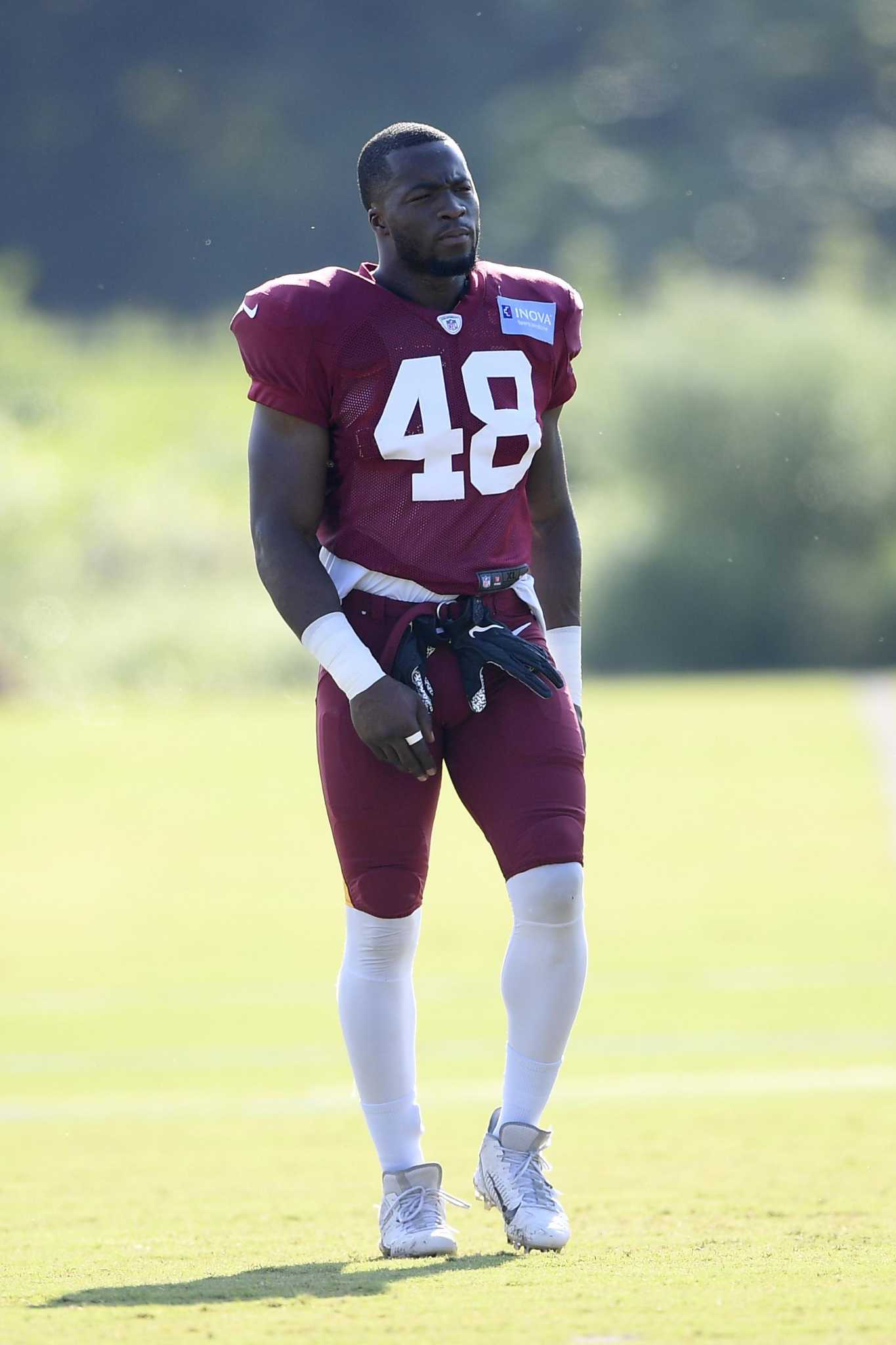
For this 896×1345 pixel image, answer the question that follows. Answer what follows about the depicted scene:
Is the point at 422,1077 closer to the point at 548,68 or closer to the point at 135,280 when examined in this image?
the point at 135,280

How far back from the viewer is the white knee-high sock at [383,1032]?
3.21 meters

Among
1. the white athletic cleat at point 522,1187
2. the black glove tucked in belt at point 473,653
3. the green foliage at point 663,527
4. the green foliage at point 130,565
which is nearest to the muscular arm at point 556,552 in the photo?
the black glove tucked in belt at point 473,653

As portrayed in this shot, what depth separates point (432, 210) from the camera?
3160 millimetres

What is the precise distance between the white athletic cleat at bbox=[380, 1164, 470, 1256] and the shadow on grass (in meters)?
0.03

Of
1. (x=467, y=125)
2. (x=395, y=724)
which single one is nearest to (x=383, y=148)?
(x=395, y=724)

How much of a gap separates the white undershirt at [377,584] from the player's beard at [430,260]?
0.49 m

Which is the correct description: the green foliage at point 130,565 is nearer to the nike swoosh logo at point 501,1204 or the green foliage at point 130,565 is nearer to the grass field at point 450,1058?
the grass field at point 450,1058

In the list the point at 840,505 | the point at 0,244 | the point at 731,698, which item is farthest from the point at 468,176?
the point at 0,244

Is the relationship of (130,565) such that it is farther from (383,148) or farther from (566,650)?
(383,148)

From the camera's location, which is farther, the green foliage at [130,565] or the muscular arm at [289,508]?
the green foliage at [130,565]

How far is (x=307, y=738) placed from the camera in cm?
2241

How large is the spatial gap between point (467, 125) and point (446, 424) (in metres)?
66.5

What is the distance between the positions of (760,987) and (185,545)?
28.2m

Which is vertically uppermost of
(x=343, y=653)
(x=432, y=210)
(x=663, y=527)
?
(x=663, y=527)
